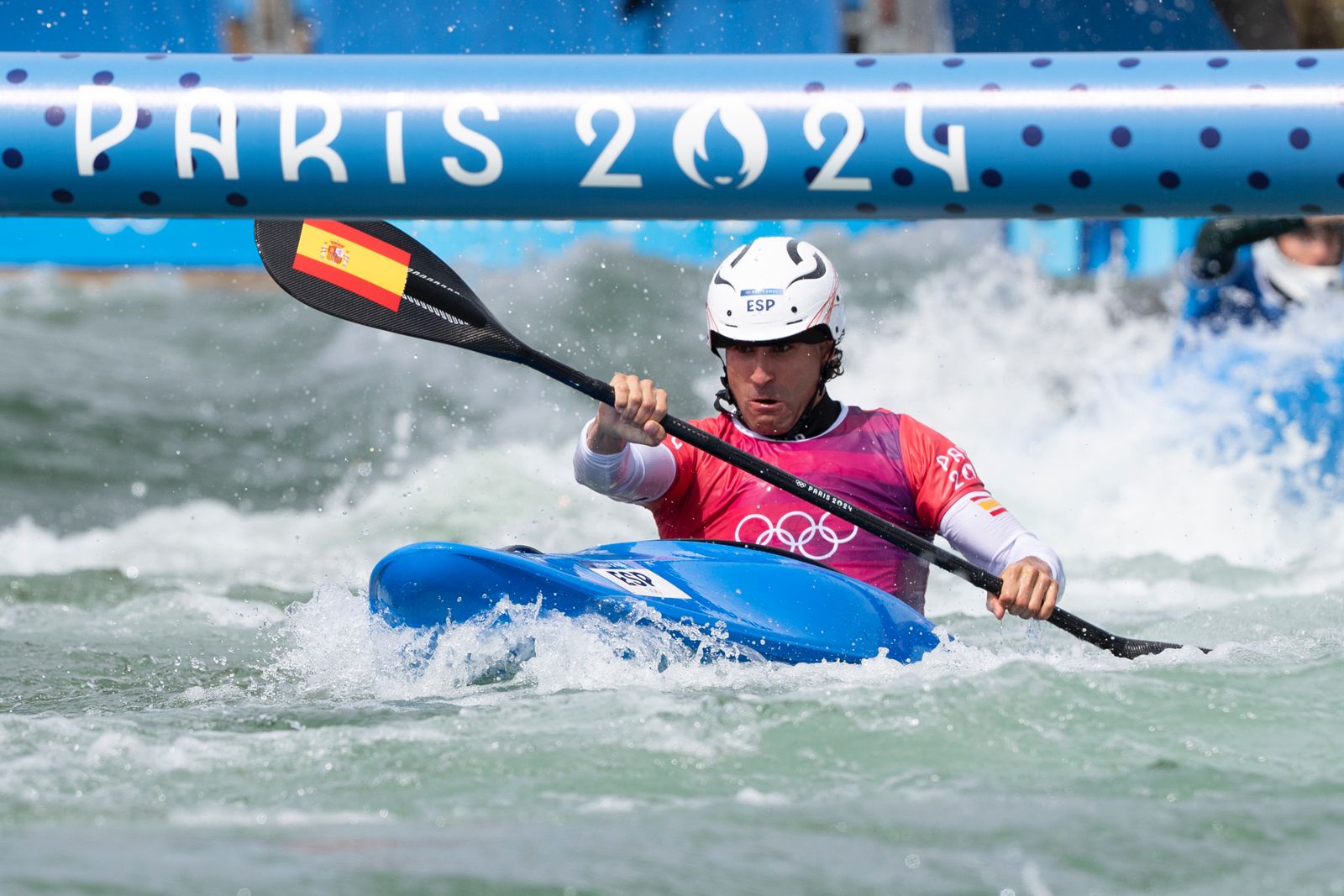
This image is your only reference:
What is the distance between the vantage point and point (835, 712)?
3.17 m

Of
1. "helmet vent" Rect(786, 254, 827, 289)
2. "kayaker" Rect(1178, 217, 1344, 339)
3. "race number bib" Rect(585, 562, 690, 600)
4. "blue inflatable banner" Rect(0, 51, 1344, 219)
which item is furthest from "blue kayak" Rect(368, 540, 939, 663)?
"kayaker" Rect(1178, 217, 1344, 339)

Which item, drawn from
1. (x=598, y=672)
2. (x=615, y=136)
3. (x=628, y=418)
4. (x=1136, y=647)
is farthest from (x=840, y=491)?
(x=615, y=136)

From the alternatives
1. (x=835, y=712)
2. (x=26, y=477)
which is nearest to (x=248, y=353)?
(x=26, y=477)

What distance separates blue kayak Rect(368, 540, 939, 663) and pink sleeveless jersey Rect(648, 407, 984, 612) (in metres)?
0.29

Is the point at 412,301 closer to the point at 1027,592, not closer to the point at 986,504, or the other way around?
the point at 986,504

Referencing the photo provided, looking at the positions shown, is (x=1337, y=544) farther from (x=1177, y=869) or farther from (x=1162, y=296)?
(x=1177, y=869)

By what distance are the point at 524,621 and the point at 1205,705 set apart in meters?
1.39

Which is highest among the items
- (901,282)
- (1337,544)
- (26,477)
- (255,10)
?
(255,10)

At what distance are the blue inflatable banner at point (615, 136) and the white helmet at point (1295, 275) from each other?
5603mm

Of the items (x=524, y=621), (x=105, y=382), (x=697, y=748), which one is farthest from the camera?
(x=105, y=382)

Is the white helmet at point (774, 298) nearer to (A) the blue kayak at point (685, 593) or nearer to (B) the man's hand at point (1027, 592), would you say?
(A) the blue kayak at point (685, 593)

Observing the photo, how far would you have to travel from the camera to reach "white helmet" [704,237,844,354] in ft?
13.7

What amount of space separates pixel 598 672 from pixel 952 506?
1105 mm

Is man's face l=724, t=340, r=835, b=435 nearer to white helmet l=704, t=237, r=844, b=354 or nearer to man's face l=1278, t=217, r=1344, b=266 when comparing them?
white helmet l=704, t=237, r=844, b=354
